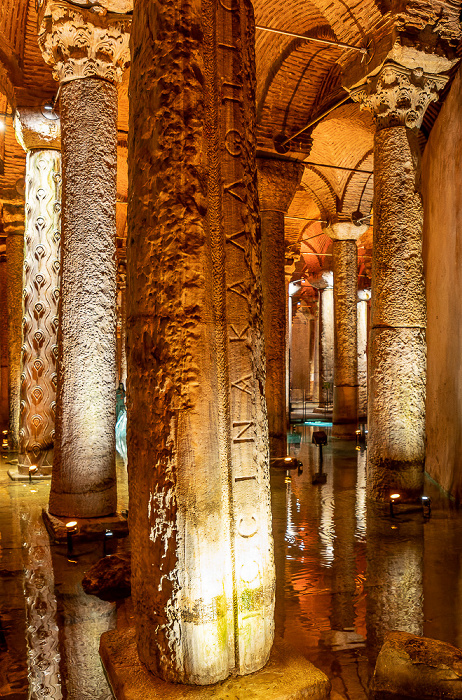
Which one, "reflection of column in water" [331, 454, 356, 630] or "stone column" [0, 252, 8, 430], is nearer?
"reflection of column in water" [331, 454, 356, 630]

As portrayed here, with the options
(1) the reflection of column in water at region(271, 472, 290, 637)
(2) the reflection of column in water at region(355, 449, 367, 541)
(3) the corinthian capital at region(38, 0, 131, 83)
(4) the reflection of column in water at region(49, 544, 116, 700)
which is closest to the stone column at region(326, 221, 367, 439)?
(2) the reflection of column in water at region(355, 449, 367, 541)

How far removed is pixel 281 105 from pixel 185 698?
29.9ft

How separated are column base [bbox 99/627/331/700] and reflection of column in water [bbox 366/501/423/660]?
0.74m

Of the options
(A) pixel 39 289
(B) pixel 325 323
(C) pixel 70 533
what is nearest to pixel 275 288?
(A) pixel 39 289

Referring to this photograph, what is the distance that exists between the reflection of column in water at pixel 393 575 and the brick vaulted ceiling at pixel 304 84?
191 inches

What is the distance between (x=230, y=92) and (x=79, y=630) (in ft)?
9.44

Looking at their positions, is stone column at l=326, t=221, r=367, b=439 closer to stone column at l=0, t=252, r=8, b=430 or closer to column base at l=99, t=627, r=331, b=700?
stone column at l=0, t=252, r=8, b=430

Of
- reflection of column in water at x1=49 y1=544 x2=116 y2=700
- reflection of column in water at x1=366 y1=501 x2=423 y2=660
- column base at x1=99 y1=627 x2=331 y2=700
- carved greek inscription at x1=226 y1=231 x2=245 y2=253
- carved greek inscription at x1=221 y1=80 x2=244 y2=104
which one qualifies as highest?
carved greek inscription at x1=221 y1=80 x2=244 y2=104

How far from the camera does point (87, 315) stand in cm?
527

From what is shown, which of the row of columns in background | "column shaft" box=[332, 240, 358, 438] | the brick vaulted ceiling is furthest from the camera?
the row of columns in background

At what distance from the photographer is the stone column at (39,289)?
7.59m

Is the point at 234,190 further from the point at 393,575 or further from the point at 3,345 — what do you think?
the point at 3,345

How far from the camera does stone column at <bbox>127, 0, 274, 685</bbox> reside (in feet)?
7.59

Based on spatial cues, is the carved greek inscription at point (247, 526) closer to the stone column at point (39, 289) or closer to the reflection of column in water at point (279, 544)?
the reflection of column in water at point (279, 544)
